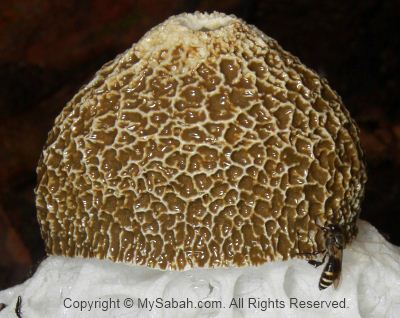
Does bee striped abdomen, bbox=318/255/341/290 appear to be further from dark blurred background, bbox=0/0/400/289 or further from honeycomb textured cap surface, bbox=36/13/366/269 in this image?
dark blurred background, bbox=0/0/400/289

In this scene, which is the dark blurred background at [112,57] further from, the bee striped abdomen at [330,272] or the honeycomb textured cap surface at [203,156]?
the bee striped abdomen at [330,272]

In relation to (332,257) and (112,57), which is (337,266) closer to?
(332,257)

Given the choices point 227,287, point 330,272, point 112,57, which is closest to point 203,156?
point 227,287

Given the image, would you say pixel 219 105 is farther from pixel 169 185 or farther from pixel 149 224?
pixel 149 224

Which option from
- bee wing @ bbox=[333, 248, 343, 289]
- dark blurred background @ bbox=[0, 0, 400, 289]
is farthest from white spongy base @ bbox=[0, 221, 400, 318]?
dark blurred background @ bbox=[0, 0, 400, 289]

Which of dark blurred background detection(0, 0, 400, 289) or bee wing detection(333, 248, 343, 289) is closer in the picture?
bee wing detection(333, 248, 343, 289)

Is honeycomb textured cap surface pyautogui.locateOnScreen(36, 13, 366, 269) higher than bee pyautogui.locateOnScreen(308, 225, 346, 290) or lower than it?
higher
